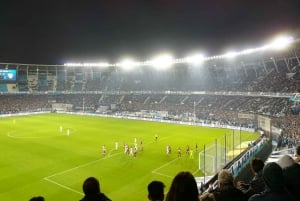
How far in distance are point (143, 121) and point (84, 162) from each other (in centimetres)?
3254

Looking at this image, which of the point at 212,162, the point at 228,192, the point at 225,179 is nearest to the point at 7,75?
the point at 212,162

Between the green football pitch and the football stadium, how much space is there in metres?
0.09

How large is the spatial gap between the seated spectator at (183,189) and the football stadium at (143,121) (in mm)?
12205

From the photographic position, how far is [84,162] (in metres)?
26.9

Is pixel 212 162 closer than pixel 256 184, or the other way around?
pixel 256 184

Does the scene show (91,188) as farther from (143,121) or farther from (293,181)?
(143,121)

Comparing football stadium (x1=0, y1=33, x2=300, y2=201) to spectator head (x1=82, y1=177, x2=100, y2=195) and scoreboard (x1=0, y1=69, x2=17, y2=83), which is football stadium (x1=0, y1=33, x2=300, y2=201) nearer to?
scoreboard (x1=0, y1=69, x2=17, y2=83)

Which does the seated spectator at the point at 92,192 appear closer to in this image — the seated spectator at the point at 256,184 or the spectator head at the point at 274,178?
the spectator head at the point at 274,178

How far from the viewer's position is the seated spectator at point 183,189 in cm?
345

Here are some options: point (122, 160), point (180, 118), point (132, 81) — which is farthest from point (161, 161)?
point (132, 81)

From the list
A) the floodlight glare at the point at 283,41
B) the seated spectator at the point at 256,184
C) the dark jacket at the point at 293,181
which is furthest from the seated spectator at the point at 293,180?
the floodlight glare at the point at 283,41

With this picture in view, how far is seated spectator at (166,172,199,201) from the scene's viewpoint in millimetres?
3447

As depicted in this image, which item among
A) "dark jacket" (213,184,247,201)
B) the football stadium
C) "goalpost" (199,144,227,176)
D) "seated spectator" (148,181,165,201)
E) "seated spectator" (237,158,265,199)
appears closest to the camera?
"seated spectator" (148,181,165,201)

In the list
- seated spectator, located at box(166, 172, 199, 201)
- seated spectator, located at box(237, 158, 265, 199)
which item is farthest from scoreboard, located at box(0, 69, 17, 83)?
seated spectator, located at box(166, 172, 199, 201)
